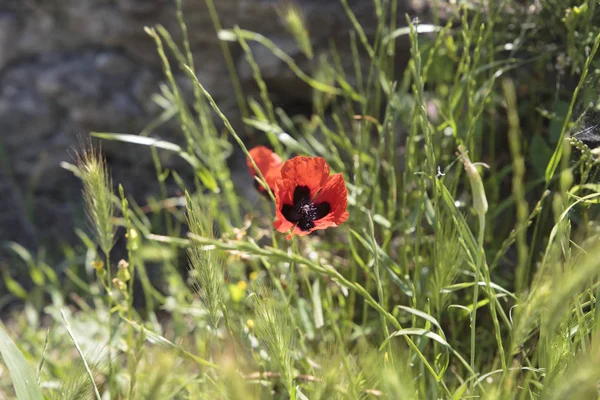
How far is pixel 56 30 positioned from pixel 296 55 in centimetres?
79

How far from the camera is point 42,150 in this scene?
2145 millimetres

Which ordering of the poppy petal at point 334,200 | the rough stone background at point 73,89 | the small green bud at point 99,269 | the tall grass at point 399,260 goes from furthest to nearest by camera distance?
the rough stone background at point 73,89
the small green bud at point 99,269
the poppy petal at point 334,200
the tall grass at point 399,260

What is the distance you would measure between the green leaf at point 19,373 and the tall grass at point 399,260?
0.04 metres

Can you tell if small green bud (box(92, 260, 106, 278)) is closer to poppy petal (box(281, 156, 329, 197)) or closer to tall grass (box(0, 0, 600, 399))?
tall grass (box(0, 0, 600, 399))

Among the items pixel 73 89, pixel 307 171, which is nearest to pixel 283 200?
pixel 307 171

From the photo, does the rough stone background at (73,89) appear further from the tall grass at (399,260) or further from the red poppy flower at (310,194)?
the red poppy flower at (310,194)

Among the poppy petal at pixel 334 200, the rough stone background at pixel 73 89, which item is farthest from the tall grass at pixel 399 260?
the rough stone background at pixel 73 89

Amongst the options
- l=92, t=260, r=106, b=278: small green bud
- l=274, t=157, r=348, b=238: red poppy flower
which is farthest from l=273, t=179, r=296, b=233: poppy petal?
l=92, t=260, r=106, b=278: small green bud

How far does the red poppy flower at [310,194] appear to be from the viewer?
0.85 metres

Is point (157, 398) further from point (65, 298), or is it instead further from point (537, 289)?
point (65, 298)

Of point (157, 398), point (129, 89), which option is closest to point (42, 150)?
point (129, 89)

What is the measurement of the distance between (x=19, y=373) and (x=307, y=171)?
1.37ft

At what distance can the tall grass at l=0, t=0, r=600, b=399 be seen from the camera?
0.71 m

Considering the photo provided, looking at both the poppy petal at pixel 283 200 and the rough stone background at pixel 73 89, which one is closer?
the poppy petal at pixel 283 200
